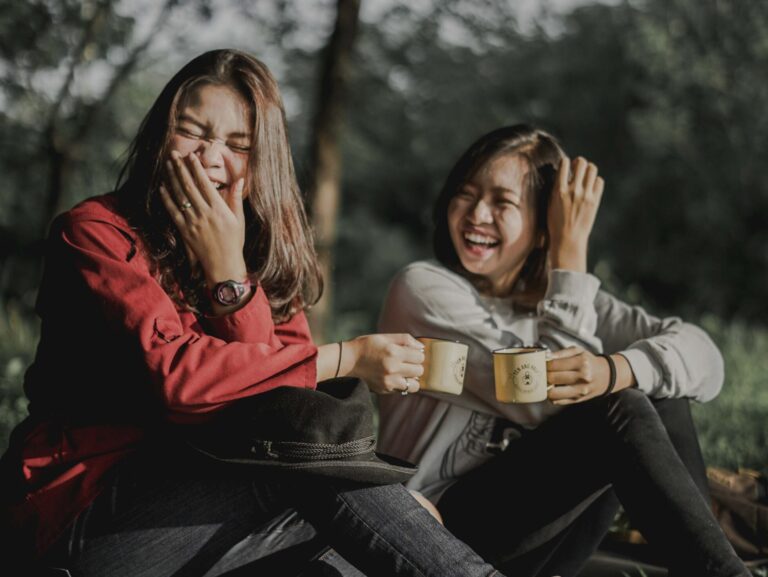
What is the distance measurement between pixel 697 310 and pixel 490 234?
1060 cm

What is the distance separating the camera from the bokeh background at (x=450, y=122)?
22.5ft

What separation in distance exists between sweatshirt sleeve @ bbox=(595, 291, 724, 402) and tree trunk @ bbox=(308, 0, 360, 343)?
3.63m

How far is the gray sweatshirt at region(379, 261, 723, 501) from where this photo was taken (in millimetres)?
2715

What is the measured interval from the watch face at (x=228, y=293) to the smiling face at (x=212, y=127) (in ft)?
0.95

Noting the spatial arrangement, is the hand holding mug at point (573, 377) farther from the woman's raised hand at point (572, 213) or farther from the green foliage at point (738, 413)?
the green foliage at point (738, 413)

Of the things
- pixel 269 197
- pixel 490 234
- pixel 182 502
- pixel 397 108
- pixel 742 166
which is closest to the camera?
pixel 182 502

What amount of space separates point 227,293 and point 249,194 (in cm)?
34

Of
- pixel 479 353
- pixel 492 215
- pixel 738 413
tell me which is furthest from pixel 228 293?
pixel 738 413

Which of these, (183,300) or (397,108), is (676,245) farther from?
(183,300)

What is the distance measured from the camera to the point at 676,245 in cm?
1270

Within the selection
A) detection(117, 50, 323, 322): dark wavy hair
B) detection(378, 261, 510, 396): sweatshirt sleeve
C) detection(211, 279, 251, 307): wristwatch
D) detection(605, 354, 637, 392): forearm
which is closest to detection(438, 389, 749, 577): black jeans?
detection(605, 354, 637, 392): forearm

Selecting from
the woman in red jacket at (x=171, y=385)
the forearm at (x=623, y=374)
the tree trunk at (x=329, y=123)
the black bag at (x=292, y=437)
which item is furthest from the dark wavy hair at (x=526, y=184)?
the tree trunk at (x=329, y=123)

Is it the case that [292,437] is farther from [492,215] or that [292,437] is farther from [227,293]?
[492,215]

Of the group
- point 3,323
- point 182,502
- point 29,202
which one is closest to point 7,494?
point 182,502
